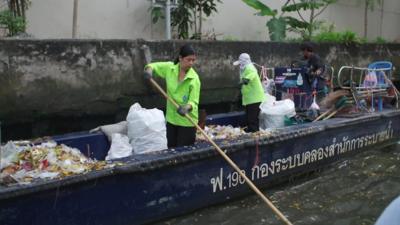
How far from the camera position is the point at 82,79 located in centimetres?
666

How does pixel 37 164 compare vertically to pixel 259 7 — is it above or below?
below

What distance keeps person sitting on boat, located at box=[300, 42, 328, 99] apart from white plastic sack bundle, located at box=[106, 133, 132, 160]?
340 cm

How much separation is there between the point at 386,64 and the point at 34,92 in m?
5.99

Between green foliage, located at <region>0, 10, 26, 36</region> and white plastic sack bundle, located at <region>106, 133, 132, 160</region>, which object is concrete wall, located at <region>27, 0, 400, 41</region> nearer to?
green foliage, located at <region>0, 10, 26, 36</region>

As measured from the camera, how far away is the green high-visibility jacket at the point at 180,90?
17.5ft

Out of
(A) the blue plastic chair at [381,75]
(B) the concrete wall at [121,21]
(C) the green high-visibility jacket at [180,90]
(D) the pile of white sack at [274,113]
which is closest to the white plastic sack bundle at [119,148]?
(C) the green high-visibility jacket at [180,90]

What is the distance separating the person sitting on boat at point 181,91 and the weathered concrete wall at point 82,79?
141cm

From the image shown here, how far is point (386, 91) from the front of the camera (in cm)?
880

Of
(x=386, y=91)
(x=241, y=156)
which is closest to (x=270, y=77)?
(x=386, y=91)

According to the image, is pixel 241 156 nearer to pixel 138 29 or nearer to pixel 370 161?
pixel 370 161

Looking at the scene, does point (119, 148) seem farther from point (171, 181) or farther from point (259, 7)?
point (259, 7)

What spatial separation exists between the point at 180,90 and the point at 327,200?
2162 millimetres

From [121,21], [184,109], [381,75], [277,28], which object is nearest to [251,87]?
[184,109]

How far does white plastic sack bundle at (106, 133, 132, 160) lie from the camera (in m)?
5.73
